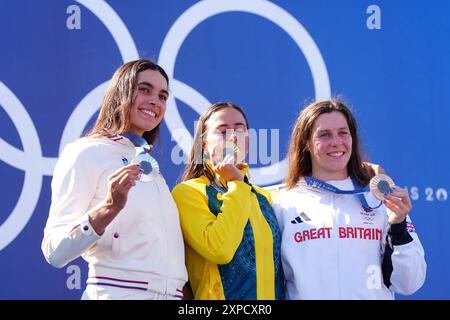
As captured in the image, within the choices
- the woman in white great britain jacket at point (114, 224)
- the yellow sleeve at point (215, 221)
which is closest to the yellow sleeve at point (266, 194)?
the yellow sleeve at point (215, 221)

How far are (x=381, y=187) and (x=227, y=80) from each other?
1395 millimetres

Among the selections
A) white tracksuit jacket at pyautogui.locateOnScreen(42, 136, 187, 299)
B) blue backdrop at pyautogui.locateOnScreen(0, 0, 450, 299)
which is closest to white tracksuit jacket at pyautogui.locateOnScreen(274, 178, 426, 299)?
white tracksuit jacket at pyautogui.locateOnScreen(42, 136, 187, 299)

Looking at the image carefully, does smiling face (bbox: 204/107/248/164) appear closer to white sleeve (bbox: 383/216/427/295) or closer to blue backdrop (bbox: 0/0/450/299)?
white sleeve (bbox: 383/216/427/295)

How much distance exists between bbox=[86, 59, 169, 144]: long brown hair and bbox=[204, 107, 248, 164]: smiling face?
337mm

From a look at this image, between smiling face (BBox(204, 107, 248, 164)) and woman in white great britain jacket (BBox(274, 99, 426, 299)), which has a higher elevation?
smiling face (BBox(204, 107, 248, 164))

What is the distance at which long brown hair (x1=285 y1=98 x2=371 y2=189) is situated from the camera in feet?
9.42

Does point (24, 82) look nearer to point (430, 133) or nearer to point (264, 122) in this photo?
point (264, 122)

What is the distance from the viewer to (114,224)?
2.34m

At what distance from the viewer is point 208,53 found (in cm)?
371

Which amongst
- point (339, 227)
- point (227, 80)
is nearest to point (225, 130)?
point (339, 227)

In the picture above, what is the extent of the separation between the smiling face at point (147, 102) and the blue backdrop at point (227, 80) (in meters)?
0.86

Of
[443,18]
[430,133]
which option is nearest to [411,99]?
[430,133]

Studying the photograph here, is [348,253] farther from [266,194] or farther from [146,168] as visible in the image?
[146,168]

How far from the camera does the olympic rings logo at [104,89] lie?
348 centimetres
